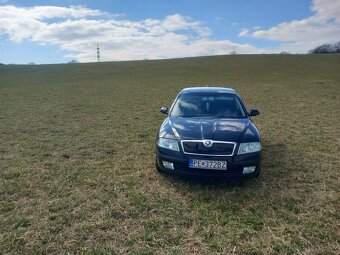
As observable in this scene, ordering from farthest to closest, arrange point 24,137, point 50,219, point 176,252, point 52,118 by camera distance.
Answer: point 52,118 < point 24,137 < point 50,219 < point 176,252

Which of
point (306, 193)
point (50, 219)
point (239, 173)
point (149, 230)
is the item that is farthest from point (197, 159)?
point (50, 219)

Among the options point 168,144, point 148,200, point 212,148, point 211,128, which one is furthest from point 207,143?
point 148,200

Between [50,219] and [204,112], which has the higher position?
[204,112]

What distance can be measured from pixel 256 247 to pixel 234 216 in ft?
2.15

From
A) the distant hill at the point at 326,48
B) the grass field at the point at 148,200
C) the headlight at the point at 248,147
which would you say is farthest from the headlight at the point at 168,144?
the distant hill at the point at 326,48

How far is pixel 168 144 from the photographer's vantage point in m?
4.84

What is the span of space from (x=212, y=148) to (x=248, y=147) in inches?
23.6

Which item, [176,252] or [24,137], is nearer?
[176,252]

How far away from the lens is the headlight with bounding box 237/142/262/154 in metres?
4.61

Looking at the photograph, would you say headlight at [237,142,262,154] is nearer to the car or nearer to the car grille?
the car

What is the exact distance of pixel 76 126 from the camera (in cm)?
969

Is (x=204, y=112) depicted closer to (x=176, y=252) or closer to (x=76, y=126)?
(x=176, y=252)

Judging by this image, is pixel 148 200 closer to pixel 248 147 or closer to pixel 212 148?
pixel 212 148

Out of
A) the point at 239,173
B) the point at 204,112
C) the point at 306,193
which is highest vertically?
the point at 204,112
